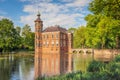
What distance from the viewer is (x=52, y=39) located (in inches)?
3059

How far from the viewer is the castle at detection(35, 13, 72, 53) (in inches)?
3004

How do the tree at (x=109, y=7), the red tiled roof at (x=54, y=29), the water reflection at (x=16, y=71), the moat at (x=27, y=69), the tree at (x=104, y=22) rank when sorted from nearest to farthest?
the water reflection at (x=16, y=71) < the moat at (x=27, y=69) < the tree at (x=109, y=7) < the tree at (x=104, y=22) < the red tiled roof at (x=54, y=29)

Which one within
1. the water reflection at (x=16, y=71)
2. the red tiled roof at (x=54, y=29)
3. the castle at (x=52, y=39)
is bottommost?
the water reflection at (x=16, y=71)

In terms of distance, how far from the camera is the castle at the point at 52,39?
7631cm

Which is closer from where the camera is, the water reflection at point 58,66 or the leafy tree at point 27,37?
the water reflection at point 58,66

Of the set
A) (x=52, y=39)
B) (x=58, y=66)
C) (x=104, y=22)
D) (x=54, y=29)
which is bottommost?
(x=58, y=66)

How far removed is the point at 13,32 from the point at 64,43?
1605 centimetres

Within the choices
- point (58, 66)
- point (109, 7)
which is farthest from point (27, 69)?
point (109, 7)

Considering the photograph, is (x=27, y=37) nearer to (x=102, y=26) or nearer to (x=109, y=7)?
(x=102, y=26)

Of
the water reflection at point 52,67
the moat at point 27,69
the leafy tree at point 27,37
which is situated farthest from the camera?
the leafy tree at point 27,37

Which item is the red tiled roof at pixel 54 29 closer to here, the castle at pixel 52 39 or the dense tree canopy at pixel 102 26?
the castle at pixel 52 39

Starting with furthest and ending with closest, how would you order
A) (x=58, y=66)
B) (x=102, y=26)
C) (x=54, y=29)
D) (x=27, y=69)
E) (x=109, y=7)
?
(x=54, y=29) < (x=102, y=26) < (x=58, y=66) < (x=27, y=69) < (x=109, y=7)

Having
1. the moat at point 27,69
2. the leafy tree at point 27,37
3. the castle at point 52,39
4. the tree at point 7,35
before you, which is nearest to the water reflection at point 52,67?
the moat at point 27,69

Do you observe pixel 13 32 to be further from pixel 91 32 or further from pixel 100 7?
pixel 100 7
